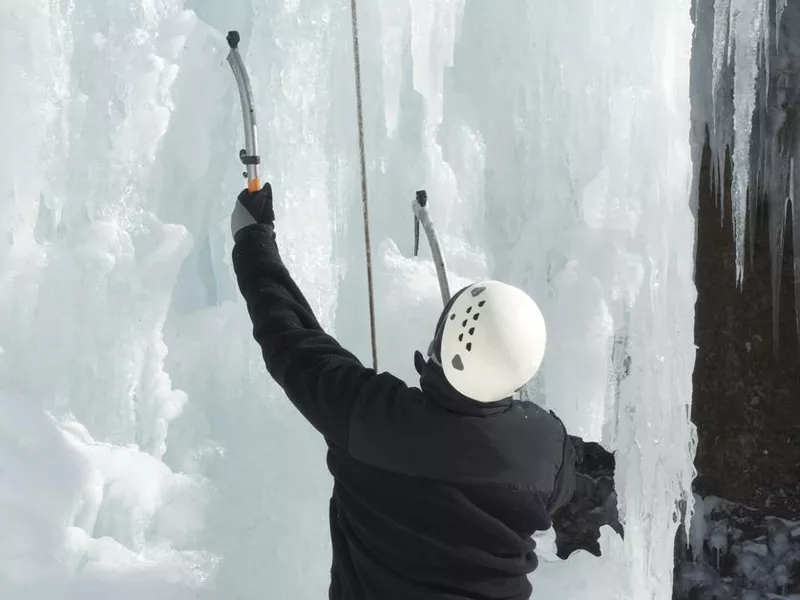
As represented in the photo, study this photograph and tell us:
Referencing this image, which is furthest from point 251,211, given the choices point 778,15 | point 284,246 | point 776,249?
point 776,249

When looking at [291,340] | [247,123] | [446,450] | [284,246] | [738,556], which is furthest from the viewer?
[738,556]

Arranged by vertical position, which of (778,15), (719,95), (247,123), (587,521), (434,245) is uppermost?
(778,15)

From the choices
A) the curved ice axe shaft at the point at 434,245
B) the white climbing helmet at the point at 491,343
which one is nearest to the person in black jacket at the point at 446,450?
the white climbing helmet at the point at 491,343

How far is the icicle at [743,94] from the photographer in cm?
389

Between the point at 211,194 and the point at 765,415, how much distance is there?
399cm

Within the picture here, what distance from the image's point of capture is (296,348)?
1068 mm

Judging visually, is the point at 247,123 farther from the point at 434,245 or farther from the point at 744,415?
the point at 744,415

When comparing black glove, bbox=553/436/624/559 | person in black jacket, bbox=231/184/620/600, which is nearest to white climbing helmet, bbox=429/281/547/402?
person in black jacket, bbox=231/184/620/600

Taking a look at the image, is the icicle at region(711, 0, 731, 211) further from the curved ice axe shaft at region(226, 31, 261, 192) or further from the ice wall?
the curved ice axe shaft at region(226, 31, 261, 192)

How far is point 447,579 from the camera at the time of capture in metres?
1.01

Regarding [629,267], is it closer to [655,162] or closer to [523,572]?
[655,162]

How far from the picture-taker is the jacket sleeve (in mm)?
1022

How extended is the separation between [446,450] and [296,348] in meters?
0.25

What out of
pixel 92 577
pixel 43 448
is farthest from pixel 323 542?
pixel 43 448
